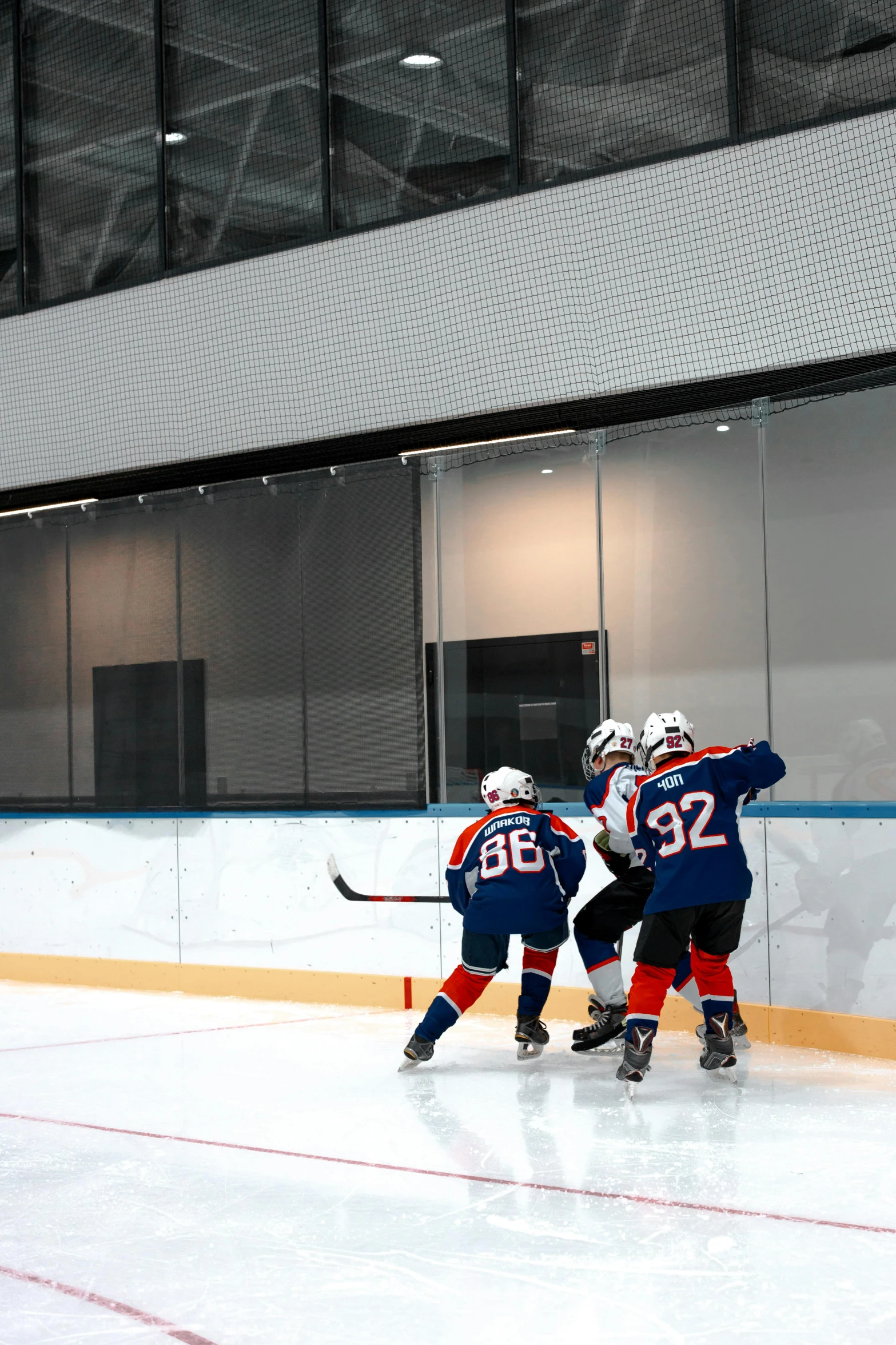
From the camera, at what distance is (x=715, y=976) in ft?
15.9

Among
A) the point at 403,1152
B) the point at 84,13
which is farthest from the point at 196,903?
the point at 84,13

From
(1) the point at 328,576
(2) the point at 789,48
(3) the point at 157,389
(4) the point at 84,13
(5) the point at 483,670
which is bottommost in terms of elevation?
(5) the point at 483,670

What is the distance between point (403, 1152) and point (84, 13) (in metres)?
7.65

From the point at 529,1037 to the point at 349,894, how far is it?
1.29 m

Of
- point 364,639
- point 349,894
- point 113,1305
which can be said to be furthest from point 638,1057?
point 364,639

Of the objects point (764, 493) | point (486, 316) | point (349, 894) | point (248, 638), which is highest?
point (486, 316)

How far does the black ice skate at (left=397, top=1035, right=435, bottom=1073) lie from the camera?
5.09 m

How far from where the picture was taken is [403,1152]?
12.9 ft

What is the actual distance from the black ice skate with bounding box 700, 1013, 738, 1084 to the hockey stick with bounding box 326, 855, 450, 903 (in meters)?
1.46

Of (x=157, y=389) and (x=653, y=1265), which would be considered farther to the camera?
(x=157, y=389)

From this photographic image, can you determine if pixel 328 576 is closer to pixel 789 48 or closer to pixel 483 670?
pixel 483 670

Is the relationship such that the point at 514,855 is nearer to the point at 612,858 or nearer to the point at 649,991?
the point at 612,858

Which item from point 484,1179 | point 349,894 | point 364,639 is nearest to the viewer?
point 484,1179

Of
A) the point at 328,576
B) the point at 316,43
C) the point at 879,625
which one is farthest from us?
the point at 316,43
